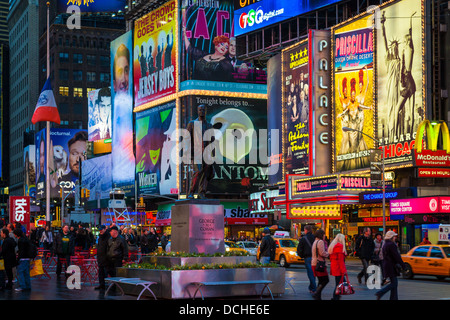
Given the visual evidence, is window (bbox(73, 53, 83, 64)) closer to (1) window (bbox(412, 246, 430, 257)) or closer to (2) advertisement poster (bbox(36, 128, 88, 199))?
(2) advertisement poster (bbox(36, 128, 88, 199))

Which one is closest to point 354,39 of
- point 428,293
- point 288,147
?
point 288,147

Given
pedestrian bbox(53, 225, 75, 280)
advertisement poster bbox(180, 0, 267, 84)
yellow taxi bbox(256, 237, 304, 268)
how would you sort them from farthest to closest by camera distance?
advertisement poster bbox(180, 0, 267, 84)
yellow taxi bbox(256, 237, 304, 268)
pedestrian bbox(53, 225, 75, 280)

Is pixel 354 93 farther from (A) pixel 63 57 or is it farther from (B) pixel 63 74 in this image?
(A) pixel 63 57

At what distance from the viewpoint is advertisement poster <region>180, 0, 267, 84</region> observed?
9431 cm

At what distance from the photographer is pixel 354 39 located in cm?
→ 5894

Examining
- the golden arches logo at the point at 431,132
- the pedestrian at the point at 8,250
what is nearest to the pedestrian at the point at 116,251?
the pedestrian at the point at 8,250

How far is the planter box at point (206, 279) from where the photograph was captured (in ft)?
63.8

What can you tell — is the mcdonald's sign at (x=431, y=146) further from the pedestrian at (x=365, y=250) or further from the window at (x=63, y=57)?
the window at (x=63, y=57)

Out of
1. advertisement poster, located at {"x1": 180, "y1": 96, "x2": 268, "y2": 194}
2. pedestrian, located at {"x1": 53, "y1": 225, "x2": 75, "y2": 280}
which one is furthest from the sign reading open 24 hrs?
pedestrian, located at {"x1": 53, "y1": 225, "x2": 75, "y2": 280}

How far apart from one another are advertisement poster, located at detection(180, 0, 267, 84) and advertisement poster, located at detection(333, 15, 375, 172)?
34837mm

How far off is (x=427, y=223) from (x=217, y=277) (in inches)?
1226

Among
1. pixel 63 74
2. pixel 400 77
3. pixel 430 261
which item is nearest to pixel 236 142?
pixel 400 77

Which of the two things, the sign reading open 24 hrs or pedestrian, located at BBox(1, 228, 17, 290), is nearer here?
pedestrian, located at BBox(1, 228, 17, 290)
